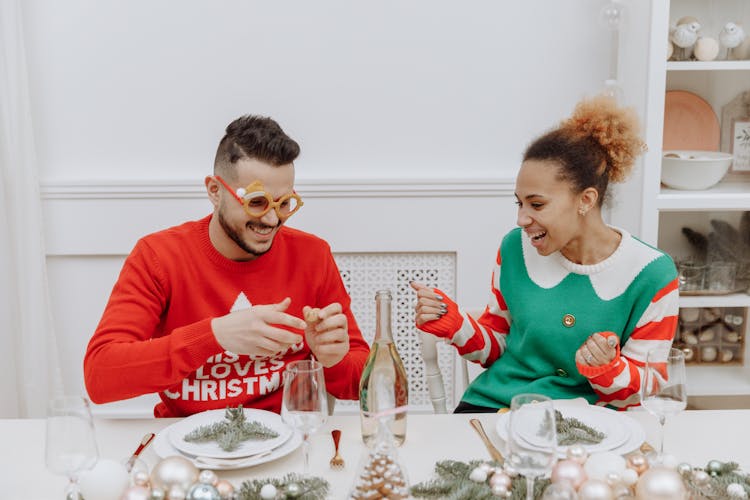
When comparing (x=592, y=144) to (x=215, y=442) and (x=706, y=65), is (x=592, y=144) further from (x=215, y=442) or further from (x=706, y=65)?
(x=215, y=442)

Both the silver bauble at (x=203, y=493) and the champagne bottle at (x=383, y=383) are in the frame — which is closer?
the silver bauble at (x=203, y=493)

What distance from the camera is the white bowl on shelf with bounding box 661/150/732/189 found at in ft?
8.41

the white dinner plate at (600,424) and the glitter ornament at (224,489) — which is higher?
the glitter ornament at (224,489)

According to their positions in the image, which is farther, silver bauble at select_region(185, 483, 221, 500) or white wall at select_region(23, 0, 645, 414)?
white wall at select_region(23, 0, 645, 414)

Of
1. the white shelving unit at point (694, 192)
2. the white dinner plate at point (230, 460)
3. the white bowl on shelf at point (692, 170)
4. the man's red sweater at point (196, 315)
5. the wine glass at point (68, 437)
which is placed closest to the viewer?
the wine glass at point (68, 437)

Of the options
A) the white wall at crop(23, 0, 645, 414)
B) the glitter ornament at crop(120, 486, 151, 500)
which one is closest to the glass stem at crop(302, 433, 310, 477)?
the glitter ornament at crop(120, 486, 151, 500)

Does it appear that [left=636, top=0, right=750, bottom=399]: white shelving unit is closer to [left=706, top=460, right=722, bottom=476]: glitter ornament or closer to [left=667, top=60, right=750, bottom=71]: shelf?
[left=667, top=60, right=750, bottom=71]: shelf

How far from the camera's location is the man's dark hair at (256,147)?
176 centimetres

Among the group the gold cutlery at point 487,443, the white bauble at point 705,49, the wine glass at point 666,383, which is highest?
the white bauble at point 705,49

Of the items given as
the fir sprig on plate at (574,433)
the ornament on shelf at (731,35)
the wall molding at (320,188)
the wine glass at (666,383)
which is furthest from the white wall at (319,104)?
the wine glass at (666,383)

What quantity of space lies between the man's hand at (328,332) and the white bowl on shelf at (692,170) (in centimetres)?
147

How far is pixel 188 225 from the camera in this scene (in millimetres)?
1854

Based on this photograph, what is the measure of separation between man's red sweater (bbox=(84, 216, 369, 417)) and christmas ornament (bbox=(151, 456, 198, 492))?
372 millimetres

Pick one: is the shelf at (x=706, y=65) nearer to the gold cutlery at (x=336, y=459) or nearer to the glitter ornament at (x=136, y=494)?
the gold cutlery at (x=336, y=459)
